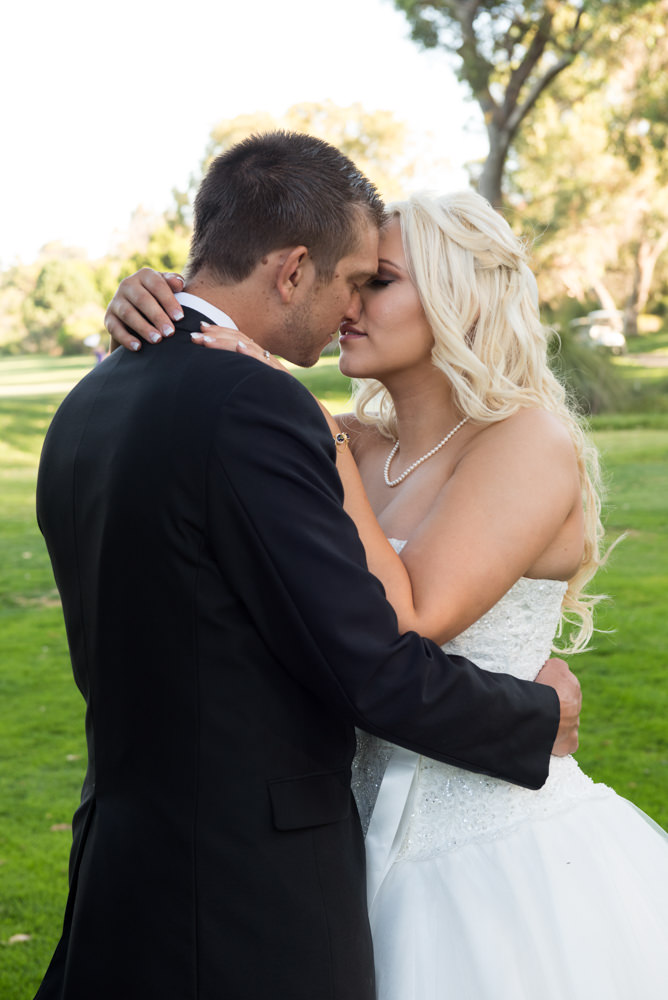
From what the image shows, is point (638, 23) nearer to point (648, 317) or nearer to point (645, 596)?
point (645, 596)

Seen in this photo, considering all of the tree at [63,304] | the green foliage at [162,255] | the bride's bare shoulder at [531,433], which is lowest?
the tree at [63,304]

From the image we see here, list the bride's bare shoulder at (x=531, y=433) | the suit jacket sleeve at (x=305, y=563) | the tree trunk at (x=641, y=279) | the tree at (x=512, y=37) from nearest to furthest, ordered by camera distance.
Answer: the suit jacket sleeve at (x=305, y=563) < the bride's bare shoulder at (x=531, y=433) < the tree at (x=512, y=37) < the tree trunk at (x=641, y=279)

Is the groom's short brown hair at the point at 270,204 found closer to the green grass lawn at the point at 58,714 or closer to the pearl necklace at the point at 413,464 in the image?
the pearl necklace at the point at 413,464

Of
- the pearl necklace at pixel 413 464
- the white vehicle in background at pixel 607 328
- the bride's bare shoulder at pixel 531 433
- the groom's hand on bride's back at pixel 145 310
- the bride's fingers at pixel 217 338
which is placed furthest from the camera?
the white vehicle in background at pixel 607 328

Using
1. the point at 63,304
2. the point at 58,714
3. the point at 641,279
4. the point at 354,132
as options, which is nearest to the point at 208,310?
the point at 58,714

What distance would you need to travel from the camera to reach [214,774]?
6.16 ft

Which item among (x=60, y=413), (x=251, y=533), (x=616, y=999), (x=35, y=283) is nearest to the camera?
(x=251, y=533)

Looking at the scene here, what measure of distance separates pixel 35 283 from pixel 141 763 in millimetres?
44318

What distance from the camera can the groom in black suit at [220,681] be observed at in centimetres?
183

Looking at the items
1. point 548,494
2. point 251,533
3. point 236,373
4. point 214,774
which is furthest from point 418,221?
point 214,774

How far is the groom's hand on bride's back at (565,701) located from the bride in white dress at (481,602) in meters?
0.08

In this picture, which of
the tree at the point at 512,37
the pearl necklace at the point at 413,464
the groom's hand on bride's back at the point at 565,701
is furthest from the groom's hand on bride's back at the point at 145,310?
the tree at the point at 512,37

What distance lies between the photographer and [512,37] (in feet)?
63.1

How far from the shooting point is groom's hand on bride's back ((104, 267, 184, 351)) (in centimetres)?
208
